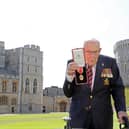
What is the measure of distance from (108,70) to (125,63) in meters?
93.8

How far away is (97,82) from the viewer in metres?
5.20

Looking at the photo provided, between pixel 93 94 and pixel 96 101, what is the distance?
96mm

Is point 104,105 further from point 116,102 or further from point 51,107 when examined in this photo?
point 51,107

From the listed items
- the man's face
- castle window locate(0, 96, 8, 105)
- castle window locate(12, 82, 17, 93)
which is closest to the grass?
the man's face

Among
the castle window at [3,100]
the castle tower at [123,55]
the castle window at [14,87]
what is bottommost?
the castle window at [3,100]

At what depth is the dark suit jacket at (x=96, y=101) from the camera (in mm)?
5035

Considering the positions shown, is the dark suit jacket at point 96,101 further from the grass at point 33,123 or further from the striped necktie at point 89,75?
the grass at point 33,123

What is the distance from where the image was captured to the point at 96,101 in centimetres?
509

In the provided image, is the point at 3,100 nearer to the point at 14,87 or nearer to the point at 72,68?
the point at 14,87

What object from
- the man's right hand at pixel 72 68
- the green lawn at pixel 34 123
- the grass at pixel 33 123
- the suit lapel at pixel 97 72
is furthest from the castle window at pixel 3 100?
the man's right hand at pixel 72 68

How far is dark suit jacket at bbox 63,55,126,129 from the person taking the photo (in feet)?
16.5

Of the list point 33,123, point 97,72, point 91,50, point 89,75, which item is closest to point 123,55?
point 33,123

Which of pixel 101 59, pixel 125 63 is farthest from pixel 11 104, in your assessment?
pixel 101 59

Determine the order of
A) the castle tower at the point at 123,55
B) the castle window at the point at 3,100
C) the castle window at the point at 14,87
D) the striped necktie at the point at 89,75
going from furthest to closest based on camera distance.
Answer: the castle tower at the point at 123,55
the castle window at the point at 14,87
the castle window at the point at 3,100
the striped necktie at the point at 89,75
